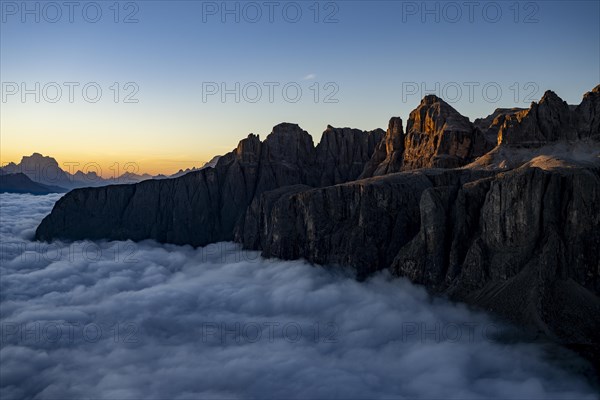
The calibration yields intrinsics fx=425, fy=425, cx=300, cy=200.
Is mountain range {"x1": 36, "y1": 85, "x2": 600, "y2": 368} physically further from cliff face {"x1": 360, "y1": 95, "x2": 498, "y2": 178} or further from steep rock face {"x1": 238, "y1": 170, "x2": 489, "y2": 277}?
cliff face {"x1": 360, "y1": 95, "x2": 498, "y2": 178}

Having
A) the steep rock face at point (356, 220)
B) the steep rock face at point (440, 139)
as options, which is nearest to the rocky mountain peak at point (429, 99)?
the steep rock face at point (440, 139)

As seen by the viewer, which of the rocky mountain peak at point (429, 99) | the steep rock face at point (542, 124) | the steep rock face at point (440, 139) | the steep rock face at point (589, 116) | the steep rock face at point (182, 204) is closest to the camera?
the steep rock face at point (589, 116)

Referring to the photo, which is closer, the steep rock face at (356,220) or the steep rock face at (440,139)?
the steep rock face at (356,220)

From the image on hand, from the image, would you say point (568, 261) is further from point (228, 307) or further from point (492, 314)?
point (228, 307)

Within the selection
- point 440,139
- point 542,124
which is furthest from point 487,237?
point 440,139

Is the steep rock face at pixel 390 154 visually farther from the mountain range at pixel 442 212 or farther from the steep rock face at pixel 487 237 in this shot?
the steep rock face at pixel 487 237

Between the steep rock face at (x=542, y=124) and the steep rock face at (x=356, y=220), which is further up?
the steep rock face at (x=542, y=124)
